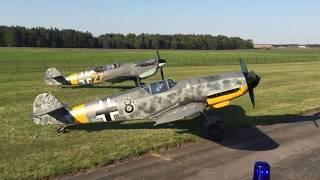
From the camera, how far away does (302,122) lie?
1717 centimetres

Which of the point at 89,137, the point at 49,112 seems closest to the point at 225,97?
the point at 89,137

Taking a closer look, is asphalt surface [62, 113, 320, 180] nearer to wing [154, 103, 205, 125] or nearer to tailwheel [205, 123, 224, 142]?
tailwheel [205, 123, 224, 142]

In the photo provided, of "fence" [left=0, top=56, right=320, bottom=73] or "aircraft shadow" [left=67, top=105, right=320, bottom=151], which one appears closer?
"aircraft shadow" [left=67, top=105, right=320, bottom=151]

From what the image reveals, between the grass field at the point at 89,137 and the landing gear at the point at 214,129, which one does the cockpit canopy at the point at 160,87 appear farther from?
the landing gear at the point at 214,129

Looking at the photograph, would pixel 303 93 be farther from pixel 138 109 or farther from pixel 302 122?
pixel 138 109

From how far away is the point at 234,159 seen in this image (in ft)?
38.8

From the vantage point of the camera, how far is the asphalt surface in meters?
10.5

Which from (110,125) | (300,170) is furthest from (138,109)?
(300,170)

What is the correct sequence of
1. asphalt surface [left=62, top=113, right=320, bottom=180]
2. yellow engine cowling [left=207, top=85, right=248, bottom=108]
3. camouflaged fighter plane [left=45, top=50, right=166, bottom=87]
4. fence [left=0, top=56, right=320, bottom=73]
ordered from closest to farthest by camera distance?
asphalt surface [left=62, top=113, right=320, bottom=180], yellow engine cowling [left=207, top=85, right=248, bottom=108], camouflaged fighter plane [left=45, top=50, right=166, bottom=87], fence [left=0, top=56, right=320, bottom=73]

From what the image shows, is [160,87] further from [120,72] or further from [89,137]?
[120,72]

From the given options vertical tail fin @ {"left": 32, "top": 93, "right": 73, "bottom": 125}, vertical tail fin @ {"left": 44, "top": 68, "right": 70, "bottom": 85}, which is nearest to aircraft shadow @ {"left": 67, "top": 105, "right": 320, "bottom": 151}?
vertical tail fin @ {"left": 32, "top": 93, "right": 73, "bottom": 125}

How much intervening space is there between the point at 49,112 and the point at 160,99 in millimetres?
3873

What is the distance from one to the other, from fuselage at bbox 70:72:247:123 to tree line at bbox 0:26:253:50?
15120 centimetres

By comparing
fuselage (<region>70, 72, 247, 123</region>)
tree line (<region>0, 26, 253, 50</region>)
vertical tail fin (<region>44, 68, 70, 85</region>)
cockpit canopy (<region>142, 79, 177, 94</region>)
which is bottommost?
vertical tail fin (<region>44, 68, 70, 85</region>)
